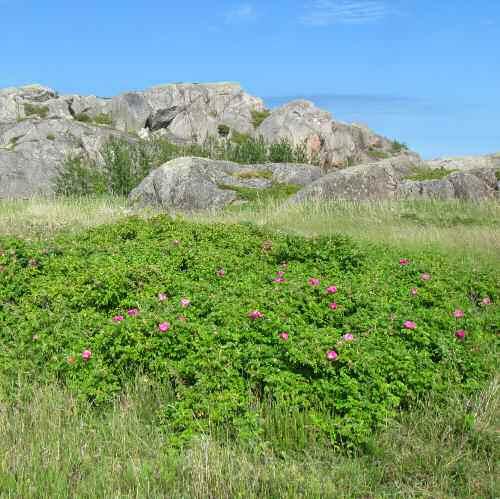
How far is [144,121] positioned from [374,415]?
65.0 meters

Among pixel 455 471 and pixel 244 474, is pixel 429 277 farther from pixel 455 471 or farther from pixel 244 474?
pixel 244 474

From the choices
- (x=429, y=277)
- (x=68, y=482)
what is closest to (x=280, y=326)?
(x=68, y=482)

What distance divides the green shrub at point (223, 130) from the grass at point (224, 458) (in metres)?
58.2

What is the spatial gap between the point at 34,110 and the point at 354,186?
62161 millimetres

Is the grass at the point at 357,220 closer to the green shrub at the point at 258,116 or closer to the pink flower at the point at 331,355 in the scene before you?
the pink flower at the point at 331,355

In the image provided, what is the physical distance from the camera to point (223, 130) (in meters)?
61.8

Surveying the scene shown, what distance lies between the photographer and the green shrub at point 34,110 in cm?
7019

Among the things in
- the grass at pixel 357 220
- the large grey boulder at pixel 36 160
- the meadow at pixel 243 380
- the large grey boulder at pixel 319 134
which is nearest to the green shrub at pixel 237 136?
the large grey boulder at pixel 319 134

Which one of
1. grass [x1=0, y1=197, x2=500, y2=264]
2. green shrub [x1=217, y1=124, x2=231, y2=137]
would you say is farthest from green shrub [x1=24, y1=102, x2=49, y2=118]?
grass [x1=0, y1=197, x2=500, y2=264]

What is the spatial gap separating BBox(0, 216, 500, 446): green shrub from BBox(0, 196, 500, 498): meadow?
0.02m

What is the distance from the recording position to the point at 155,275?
6.45 m

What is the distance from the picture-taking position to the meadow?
12.3ft

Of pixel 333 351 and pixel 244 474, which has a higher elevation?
pixel 333 351

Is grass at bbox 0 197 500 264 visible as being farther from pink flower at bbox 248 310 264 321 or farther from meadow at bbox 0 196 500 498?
pink flower at bbox 248 310 264 321
